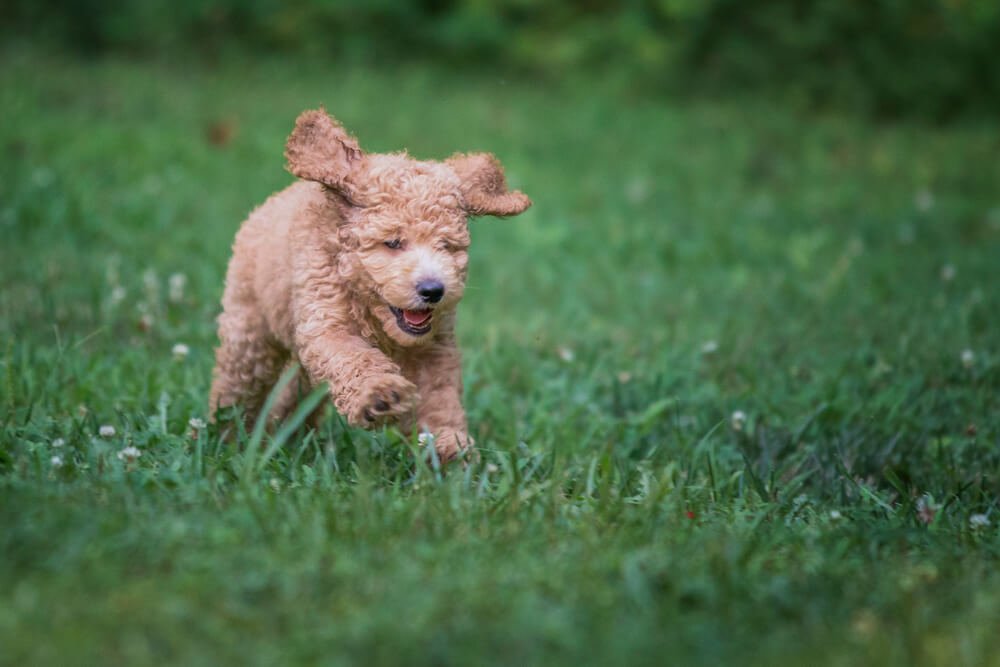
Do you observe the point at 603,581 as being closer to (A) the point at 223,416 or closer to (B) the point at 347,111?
(A) the point at 223,416

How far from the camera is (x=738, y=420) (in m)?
4.51

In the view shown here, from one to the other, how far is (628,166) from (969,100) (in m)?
5.14

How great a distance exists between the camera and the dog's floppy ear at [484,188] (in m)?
3.59

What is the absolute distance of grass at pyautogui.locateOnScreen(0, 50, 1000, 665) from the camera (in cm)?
239

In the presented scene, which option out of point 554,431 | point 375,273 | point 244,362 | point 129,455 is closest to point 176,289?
point 244,362

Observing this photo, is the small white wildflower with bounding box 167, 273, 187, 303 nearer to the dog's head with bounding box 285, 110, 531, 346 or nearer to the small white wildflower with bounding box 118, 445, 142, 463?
the dog's head with bounding box 285, 110, 531, 346

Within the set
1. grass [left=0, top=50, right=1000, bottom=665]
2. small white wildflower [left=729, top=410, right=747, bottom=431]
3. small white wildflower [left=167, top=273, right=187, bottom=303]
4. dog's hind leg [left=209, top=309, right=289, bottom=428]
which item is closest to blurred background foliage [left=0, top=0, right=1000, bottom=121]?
grass [left=0, top=50, right=1000, bottom=665]

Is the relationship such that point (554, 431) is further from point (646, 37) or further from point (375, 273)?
point (646, 37)

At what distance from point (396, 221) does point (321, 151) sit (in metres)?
0.41

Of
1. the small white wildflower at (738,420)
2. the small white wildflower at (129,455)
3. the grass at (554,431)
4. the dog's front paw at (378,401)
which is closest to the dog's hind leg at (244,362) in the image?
the grass at (554,431)

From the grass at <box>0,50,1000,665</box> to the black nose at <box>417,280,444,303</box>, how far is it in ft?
1.58

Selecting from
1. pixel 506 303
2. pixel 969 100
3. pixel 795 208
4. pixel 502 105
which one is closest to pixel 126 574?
pixel 506 303

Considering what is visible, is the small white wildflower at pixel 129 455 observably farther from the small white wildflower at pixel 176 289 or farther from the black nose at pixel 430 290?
the small white wildflower at pixel 176 289

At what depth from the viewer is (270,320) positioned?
3756 millimetres
